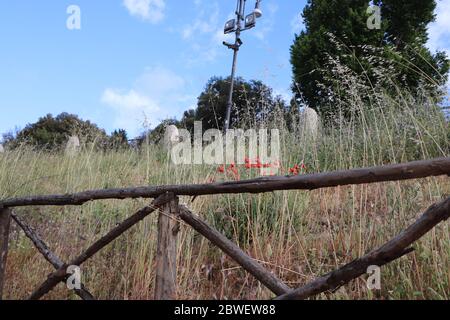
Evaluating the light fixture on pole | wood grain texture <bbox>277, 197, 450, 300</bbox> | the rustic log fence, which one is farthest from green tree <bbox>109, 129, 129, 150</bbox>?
wood grain texture <bbox>277, 197, 450, 300</bbox>

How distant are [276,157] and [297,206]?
2.60ft

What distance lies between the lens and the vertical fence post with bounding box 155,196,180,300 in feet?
5.14

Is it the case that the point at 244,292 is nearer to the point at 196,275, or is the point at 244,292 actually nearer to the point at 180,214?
the point at 196,275

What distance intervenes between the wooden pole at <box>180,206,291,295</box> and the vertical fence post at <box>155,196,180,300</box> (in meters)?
0.05

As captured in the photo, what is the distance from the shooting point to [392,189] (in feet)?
8.27

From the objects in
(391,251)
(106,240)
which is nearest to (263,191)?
(391,251)

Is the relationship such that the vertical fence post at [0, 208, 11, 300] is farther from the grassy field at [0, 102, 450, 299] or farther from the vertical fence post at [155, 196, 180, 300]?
the vertical fence post at [155, 196, 180, 300]

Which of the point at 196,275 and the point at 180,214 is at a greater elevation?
the point at 180,214

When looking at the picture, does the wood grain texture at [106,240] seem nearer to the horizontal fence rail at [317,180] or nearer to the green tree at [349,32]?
the horizontal fence rail at [317,180]

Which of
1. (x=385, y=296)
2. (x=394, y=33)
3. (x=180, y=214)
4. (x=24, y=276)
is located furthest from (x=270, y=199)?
(x=394, y=33)

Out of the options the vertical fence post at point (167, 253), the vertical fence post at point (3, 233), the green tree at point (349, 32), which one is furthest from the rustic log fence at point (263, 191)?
the green tree at point (349, 32)

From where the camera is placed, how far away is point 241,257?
1415 mm

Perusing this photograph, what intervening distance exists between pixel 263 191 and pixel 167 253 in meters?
0.48

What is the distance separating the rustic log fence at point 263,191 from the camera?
1.05m
